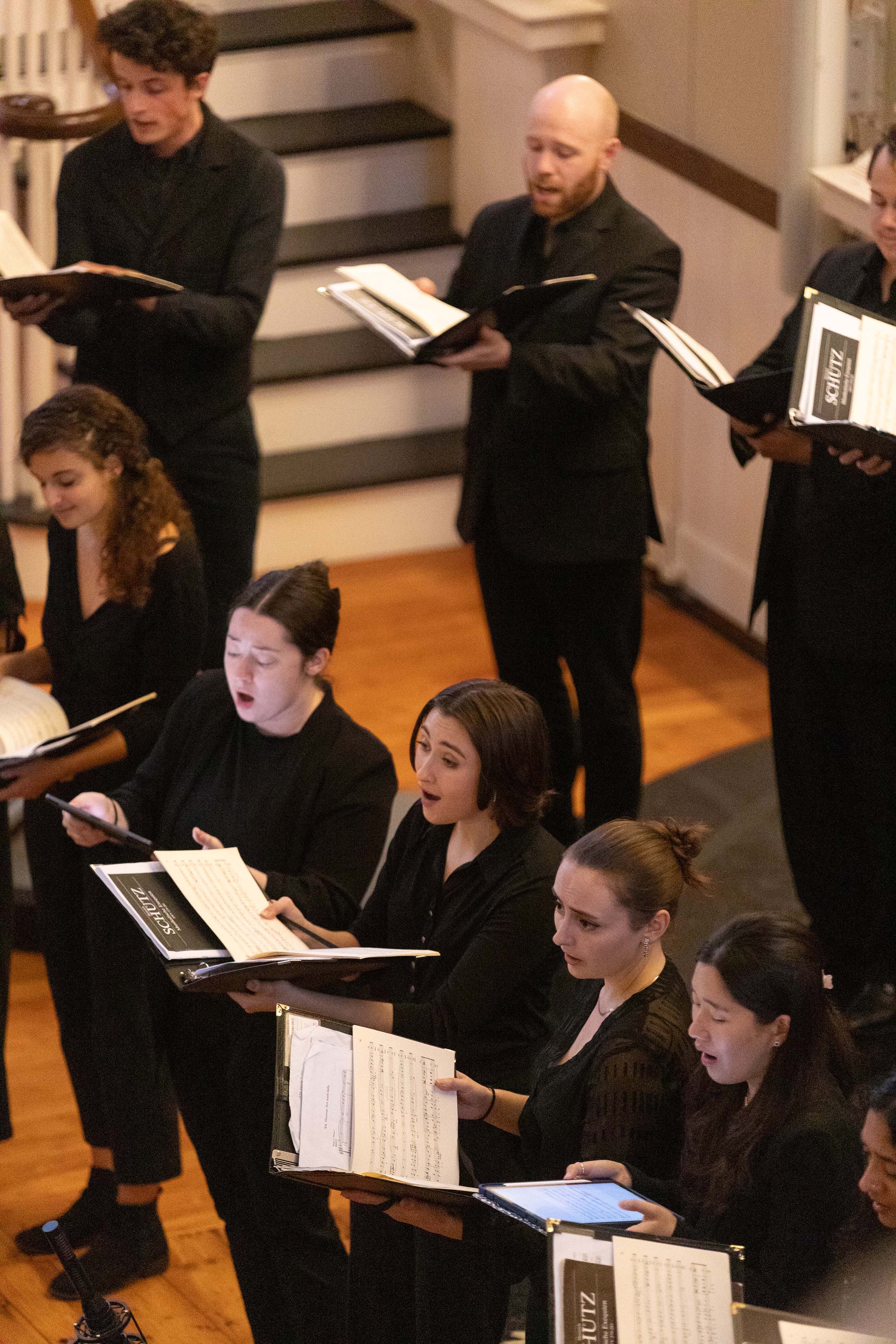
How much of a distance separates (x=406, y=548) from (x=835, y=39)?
2.58 m

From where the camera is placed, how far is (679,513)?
5344 mm

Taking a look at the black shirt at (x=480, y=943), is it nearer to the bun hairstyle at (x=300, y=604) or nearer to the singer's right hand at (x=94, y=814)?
the bun hairstyle at (x=300, y=604)

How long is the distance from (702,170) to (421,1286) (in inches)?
133

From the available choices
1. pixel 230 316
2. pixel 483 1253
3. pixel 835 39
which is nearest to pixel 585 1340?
pixel 483 1253

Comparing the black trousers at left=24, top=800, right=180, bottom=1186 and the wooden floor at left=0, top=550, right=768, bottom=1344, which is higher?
the black trousers at left=24, top=800, right=180, bottom=1186

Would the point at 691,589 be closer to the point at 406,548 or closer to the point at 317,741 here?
the point at 406,548

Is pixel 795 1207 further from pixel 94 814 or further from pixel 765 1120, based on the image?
pixel 94 814

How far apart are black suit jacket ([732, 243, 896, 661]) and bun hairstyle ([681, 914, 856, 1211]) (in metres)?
1.08

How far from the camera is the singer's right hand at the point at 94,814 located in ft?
8.77

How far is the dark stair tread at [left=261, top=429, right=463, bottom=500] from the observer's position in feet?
18.5

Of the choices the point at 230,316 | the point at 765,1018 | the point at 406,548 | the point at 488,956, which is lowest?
the point at 406,548

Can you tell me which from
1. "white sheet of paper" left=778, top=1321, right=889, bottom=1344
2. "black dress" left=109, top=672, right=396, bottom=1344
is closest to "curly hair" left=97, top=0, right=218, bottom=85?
"black dress" left=109, top=672, right=396, bottom=1344

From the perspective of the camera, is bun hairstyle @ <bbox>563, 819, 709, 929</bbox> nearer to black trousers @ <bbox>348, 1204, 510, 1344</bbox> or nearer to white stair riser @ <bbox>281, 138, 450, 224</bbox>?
black trousers @ <bbox>348, 1204, 510, 1344</bbox>

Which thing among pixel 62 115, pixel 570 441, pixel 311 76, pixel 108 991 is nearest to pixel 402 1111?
pixel 108 991
